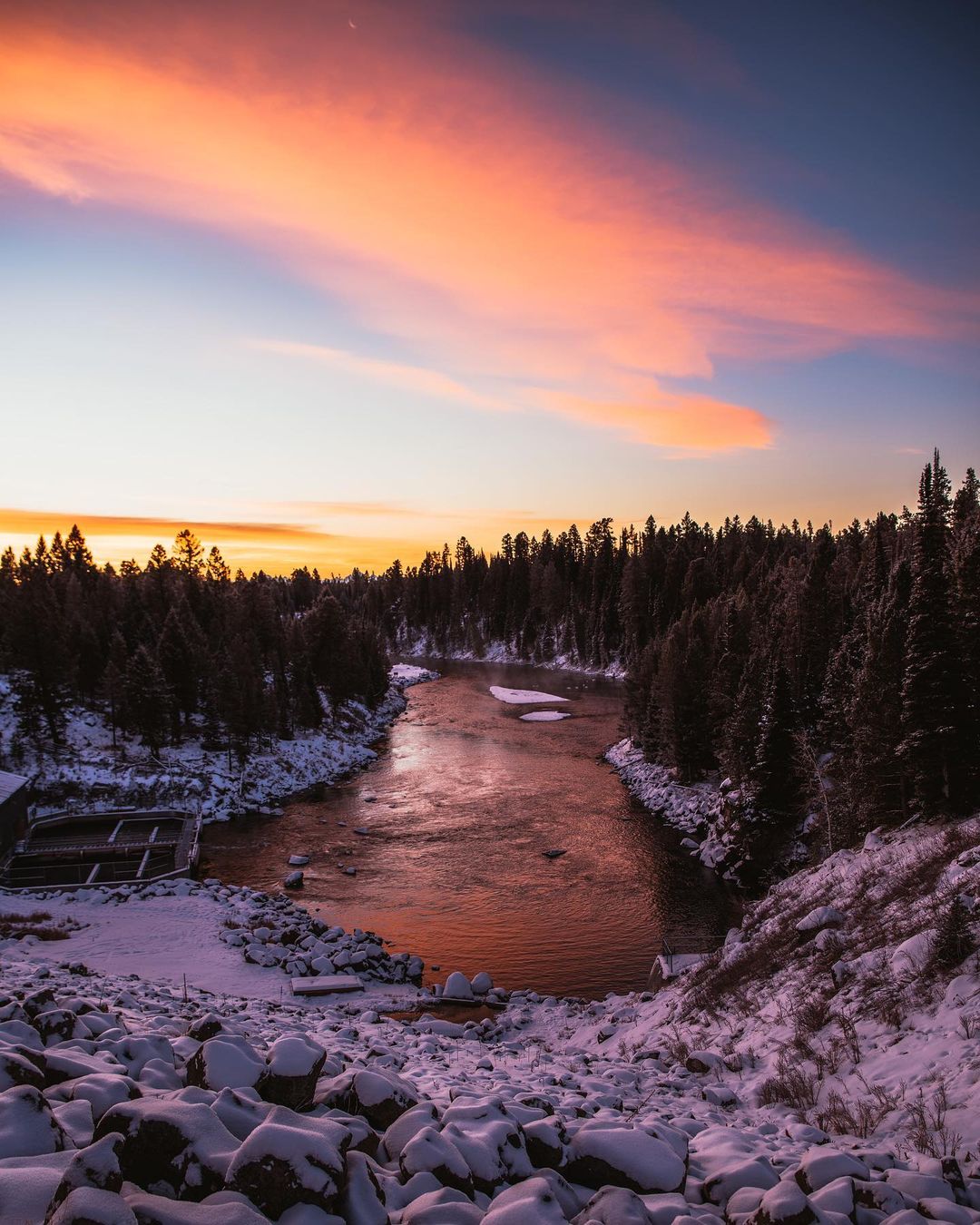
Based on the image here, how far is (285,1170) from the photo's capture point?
195 inches

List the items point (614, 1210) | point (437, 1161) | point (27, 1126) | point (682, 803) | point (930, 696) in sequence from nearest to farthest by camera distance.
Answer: point (27, 1126)
point (614, 1210)
point (437, 1161)
point (930, 696)
point (682, 803)

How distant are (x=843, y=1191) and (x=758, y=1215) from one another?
82 cm

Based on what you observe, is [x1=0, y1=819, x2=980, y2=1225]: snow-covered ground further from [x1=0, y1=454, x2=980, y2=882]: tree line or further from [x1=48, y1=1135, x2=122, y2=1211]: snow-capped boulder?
[x1=0, y1=454, x2=980, y2=882]: tree line

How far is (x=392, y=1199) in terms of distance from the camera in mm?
5527

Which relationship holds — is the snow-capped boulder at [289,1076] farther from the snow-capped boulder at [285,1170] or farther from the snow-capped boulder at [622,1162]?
the snow-capped boulder at [622,1162]

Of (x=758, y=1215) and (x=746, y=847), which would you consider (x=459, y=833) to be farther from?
(x=758, y=1215)

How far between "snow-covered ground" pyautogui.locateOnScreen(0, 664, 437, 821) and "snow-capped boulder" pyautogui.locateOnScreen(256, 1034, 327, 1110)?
135 feet

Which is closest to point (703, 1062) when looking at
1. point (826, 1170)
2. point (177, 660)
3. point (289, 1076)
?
point (826, 1170)

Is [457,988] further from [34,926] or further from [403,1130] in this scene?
[403,1130]

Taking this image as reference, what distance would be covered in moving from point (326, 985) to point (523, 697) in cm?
7129

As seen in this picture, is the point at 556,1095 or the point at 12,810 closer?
the point at 556,1095

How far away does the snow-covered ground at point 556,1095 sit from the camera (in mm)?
5074

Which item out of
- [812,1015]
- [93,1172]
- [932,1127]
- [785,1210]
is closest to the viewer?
[93,1172]

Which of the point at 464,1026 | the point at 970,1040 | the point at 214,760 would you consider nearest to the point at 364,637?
the point at 214,760
